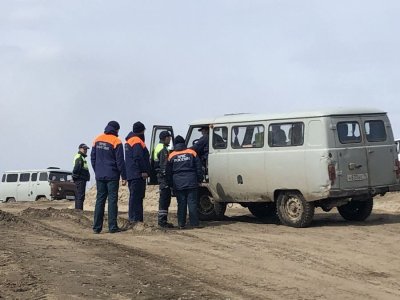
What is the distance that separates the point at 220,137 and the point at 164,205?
6.37 feet

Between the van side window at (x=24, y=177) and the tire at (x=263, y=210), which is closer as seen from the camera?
the tire at (x=263, y=210)

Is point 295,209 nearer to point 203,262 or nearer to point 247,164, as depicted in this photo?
point 247,164

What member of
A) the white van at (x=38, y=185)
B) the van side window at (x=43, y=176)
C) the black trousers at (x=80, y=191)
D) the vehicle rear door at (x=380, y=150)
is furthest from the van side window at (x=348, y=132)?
the van side window at (x=43, y=176)

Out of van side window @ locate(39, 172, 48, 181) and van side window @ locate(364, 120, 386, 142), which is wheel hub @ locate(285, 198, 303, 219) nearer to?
van side window @ locate(364, 120, 386, 142)

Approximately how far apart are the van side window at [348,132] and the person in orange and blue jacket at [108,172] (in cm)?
417

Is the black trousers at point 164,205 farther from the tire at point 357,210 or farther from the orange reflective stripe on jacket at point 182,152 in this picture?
the tire at point 357,210

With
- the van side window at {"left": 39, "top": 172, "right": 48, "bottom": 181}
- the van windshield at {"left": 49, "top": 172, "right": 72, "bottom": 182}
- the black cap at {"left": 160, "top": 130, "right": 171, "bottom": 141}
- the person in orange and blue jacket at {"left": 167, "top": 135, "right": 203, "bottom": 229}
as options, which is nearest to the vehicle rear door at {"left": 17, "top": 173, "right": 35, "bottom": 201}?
the van side window at {"left": 39, "top": 172, "right": 48, "bottom": 181}

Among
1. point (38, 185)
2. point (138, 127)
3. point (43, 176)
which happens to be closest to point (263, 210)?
point (138, 127)

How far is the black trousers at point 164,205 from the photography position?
39.4ft

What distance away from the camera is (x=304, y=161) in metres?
11.2

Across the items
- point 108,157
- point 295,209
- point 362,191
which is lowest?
point 295,209

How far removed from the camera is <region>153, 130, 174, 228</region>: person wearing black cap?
39.5 ft

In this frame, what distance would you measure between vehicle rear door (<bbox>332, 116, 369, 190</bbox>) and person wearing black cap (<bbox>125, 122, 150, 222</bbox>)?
3.77 m

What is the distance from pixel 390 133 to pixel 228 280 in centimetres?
664
